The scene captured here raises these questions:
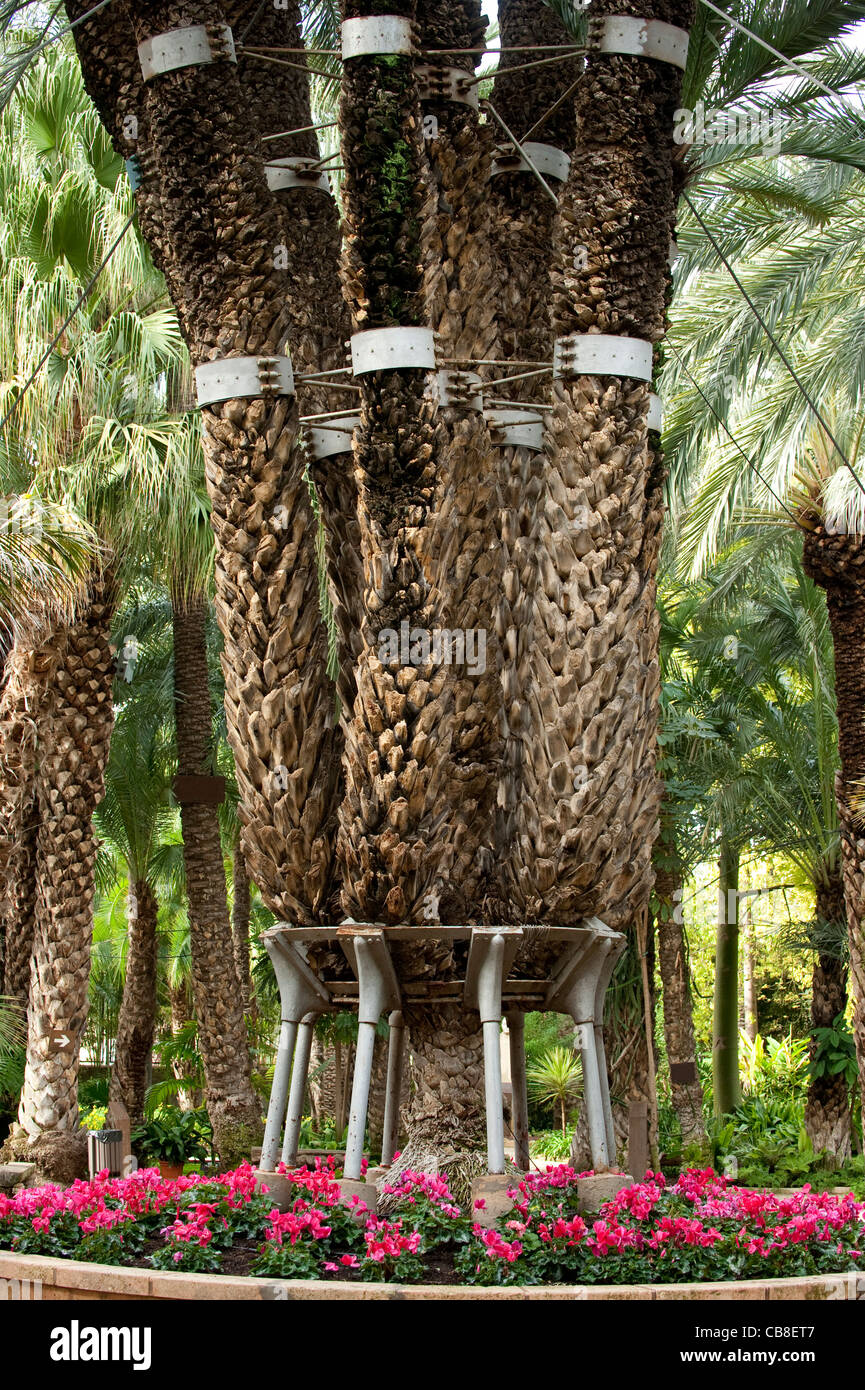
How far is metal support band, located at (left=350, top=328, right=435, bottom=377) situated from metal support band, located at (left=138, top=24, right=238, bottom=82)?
6.23 feet

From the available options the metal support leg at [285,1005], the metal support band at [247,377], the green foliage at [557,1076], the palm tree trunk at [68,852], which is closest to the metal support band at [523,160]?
the metal support band at [247,377]

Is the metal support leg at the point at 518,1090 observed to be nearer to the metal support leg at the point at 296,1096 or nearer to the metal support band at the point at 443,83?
the metal support leg at the point at 296,1096

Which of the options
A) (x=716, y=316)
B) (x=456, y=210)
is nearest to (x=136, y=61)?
(x=456, y=210)

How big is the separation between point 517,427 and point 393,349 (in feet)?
4.13

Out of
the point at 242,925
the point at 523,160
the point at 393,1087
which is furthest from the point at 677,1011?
the point at 523,160

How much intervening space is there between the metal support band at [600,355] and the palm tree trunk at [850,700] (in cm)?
504

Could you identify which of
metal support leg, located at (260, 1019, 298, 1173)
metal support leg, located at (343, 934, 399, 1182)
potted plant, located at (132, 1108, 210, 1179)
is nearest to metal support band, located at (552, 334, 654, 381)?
metal support leg, located at (343, 934, 399, 1182)

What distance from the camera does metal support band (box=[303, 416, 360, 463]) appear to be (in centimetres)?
915

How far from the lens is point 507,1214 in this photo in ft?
24.2

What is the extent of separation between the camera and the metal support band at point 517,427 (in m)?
9.12

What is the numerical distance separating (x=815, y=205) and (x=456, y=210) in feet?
22.8

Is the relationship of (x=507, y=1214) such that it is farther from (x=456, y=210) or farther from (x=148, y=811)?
(x=148, y=811)

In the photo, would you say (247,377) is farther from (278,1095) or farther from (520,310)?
(278,1095)

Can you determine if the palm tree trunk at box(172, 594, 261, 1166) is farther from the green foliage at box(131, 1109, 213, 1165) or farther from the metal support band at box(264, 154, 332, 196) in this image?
the metal support band at box(264, 154, 332, 196)
